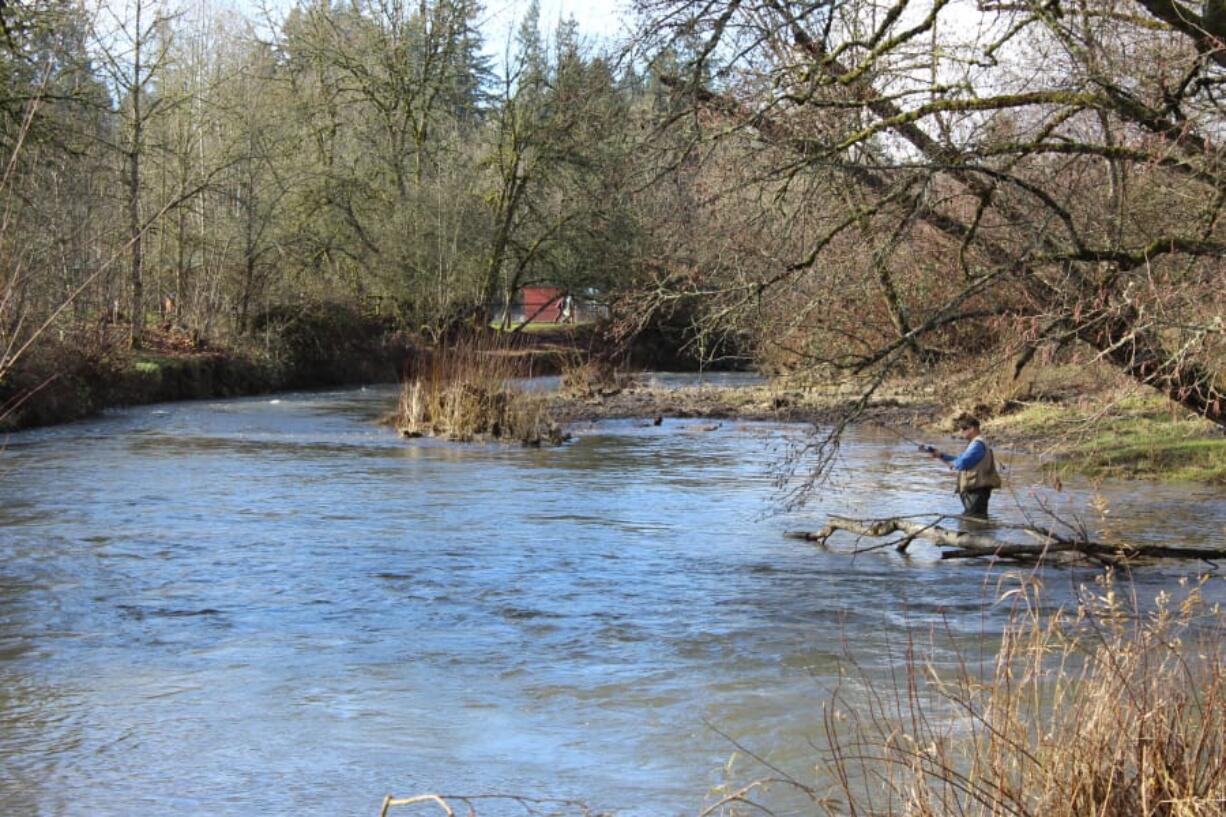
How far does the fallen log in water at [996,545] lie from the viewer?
1025cm

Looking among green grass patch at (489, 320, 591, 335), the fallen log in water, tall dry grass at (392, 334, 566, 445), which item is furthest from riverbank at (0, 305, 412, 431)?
the fallen log in water

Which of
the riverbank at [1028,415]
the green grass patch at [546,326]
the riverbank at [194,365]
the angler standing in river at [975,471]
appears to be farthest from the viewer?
the green grass patch at [546,326]

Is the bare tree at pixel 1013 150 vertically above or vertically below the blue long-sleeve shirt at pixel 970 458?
above

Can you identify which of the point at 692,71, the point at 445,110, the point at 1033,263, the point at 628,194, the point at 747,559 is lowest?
the point at 747,559

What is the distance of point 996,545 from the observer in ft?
38.9

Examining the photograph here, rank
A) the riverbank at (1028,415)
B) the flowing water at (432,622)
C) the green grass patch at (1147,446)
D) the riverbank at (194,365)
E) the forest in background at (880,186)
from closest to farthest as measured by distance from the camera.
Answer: the flowing water at (432,622) < the forest in background at (880,186) < the riverbank at (1028,415) < the green grass patch at (1147,446) < the riverbank at (194,365)

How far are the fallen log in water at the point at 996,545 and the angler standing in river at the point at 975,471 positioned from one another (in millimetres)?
494

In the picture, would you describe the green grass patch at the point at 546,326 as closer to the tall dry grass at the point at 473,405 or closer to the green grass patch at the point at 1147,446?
the tall dry grass at the point at 473,405

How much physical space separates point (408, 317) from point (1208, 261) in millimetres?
31567

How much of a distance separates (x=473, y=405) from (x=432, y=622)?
1334cm

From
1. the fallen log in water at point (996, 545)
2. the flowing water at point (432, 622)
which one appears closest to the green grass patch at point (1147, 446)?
the flowing water at point (432, 622)

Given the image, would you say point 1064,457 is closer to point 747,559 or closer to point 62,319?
point 747,559

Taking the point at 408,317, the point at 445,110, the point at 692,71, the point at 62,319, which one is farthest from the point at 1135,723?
the point at 445,110

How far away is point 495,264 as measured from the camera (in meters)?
40.2
